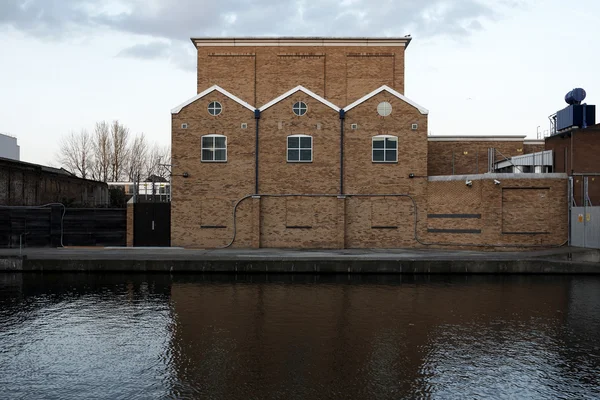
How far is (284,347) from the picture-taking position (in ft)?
30.1

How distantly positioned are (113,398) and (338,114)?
68.9 feet

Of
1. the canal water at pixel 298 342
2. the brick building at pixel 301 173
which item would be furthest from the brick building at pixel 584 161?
the canal water at pixel 298 342

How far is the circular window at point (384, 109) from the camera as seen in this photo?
26000 mm

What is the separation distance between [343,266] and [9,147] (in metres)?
52.0

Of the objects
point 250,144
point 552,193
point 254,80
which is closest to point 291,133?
point 250,144

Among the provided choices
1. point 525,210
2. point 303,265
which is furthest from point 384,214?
point 303,265

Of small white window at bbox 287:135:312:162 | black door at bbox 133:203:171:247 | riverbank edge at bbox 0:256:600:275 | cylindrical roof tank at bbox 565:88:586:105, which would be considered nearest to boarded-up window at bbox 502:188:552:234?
riverbank edge at bbox 0:256:600:275

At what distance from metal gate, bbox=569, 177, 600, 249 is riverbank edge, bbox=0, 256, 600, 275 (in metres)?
3.01

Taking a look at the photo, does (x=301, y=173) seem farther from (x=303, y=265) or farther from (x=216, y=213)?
(x=303, y=265)

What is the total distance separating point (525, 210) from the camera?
80.2 ft

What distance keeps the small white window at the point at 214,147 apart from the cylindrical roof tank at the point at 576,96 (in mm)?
17650

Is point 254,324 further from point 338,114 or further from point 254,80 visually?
point 254,80

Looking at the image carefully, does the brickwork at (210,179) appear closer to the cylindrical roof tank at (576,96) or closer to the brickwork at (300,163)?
the brickwork at (300,163)

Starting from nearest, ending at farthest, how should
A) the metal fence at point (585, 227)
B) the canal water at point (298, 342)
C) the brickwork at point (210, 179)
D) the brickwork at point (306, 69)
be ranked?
1. the canal water at point (298, 342)
2. the metal fence at point (585, 227)
3. the brickwork at point (210, 179)
4. the brickwork at point (306, 69)
